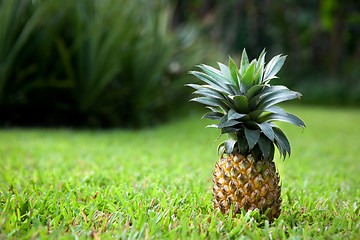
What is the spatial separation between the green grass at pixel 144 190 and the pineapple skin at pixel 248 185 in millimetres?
56

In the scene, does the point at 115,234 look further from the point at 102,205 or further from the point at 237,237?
the point at 237,237

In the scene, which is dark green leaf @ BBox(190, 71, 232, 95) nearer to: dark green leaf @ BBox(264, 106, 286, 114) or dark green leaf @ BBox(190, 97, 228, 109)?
dark green leaf @ BBox(190, 97, 228, 109)

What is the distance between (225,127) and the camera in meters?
1.44

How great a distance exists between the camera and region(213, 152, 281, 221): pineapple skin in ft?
4.71

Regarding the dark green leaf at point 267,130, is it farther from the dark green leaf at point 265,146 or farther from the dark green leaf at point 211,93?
the dark green leaf at point 211,93

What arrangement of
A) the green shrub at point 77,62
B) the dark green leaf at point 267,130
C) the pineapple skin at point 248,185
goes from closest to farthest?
the dark green leaf at point 267,130, the pineapple skin at point 248,185, the green shrub at point 77,62

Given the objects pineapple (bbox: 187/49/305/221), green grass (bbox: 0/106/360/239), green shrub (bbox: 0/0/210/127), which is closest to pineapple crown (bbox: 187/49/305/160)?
pineapple (bbox: 187/49/305/221)

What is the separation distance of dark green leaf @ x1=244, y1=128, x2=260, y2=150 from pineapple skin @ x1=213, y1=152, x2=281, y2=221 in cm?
12

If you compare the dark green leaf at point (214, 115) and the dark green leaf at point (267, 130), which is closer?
the dark green leaf at point (267, 130)

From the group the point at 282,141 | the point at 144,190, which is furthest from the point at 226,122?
the point at 144,190

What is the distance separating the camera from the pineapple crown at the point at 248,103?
1.40 m

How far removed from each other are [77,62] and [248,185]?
3714 millimetres

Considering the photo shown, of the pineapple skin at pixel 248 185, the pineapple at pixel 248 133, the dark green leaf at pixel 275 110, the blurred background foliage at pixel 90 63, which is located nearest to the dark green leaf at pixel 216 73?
the pineapple at pixel 248 133

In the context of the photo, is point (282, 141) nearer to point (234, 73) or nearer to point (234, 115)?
point (234, 115)
